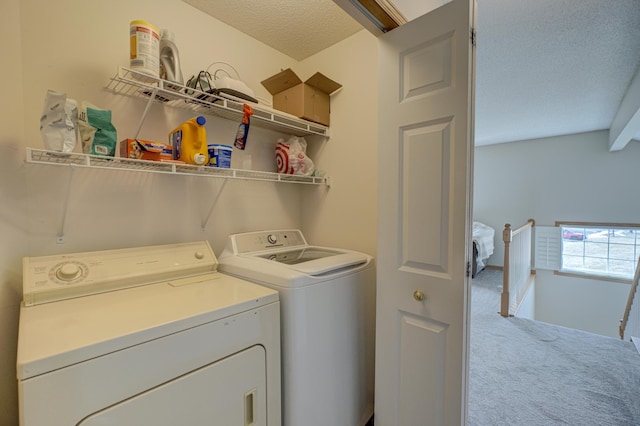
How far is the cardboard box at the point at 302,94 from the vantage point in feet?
5.76

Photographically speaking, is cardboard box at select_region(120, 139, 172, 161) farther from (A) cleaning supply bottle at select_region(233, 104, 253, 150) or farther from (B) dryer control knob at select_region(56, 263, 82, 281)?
(B) dryer control knob at select_region(56, 263, 82, 281)

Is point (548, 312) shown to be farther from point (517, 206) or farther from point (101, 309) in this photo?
point (101, 309)

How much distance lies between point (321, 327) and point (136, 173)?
121cm

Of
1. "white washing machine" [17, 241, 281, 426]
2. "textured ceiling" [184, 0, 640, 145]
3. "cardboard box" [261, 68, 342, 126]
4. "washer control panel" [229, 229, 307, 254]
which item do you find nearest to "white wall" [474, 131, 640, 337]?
"textured ceiling" [184, 0, 640, 145]

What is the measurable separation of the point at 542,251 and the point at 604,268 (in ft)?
3.04

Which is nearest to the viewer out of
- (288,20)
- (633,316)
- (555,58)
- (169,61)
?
(169,61)

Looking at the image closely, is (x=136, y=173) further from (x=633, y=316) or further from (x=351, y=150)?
(x=633, y=316)

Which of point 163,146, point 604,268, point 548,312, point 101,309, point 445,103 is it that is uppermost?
point 445,103

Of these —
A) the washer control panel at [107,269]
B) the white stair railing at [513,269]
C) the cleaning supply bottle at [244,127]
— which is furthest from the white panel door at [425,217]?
the white stair railing at [513,269]

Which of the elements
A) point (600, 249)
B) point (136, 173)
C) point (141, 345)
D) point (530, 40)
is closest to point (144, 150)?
point (136, 173)

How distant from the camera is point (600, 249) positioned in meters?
4.83

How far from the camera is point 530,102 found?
3410 millimetres

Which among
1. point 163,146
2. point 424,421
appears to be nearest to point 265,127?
point 163,146

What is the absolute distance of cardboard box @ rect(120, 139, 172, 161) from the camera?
1.18 meters
